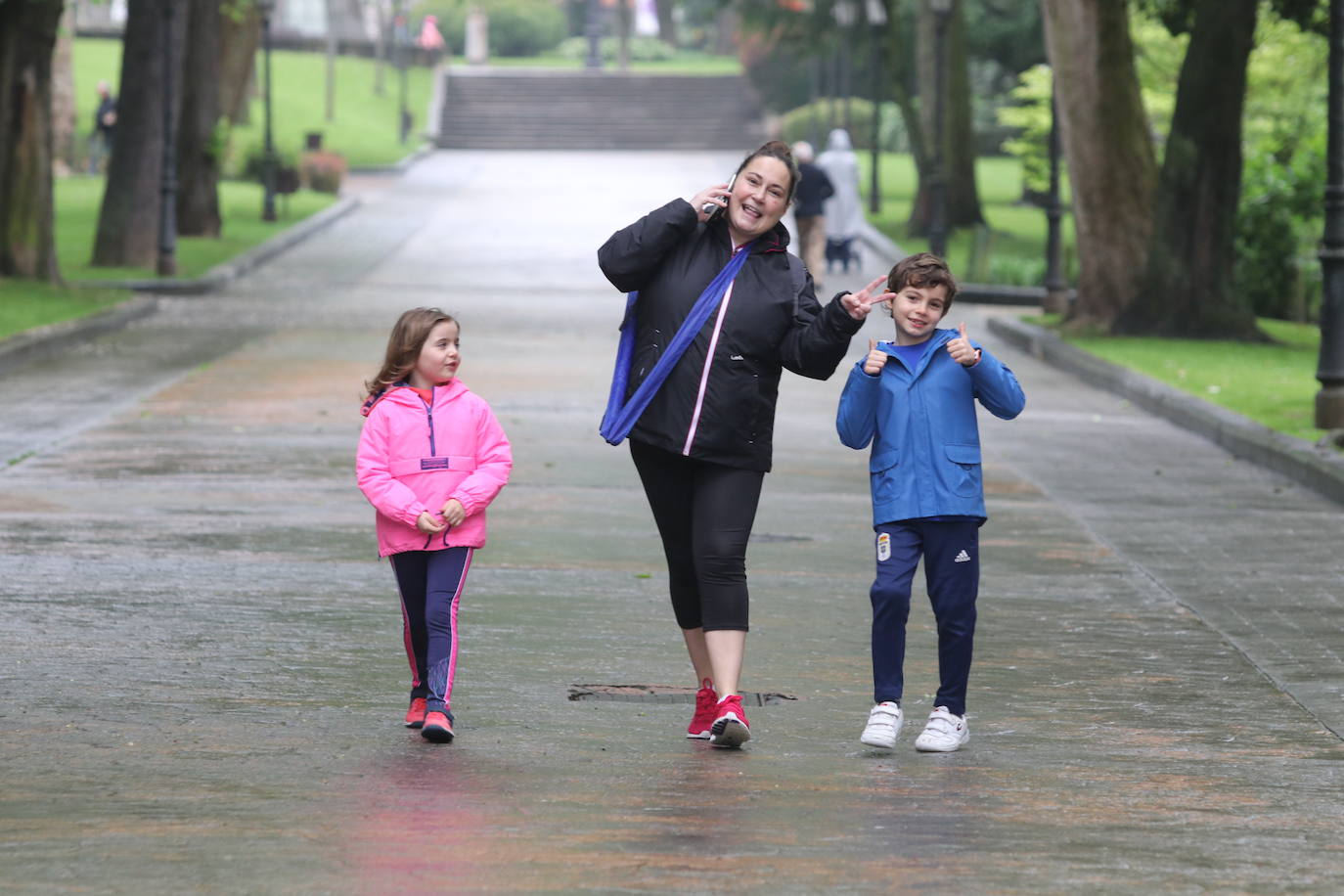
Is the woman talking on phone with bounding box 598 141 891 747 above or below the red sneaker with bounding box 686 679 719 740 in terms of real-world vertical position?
above

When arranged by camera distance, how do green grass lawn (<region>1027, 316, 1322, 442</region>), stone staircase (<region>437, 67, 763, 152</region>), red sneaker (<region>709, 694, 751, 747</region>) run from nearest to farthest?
red sneaker (<region>709, 694, 751, 747</region>), green grass lawn (<region>1027, 316, 1322, 442</region>), stone staircase (<region>437, 67, 763, 152</region>)

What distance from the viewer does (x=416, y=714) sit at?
6.92 meters

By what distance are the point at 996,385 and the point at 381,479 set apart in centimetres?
183

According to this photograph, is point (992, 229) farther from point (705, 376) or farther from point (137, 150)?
point (705, 376)

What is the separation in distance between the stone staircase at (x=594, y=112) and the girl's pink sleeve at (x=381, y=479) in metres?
58.9

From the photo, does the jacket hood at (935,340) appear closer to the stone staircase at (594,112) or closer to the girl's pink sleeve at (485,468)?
the girl's pink sleeve at (485,468)

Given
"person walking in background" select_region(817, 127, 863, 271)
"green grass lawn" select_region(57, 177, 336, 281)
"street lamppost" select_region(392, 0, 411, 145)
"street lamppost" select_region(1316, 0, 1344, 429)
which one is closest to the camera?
"street lamppost" select_region(1316, 0, 1344, 429)

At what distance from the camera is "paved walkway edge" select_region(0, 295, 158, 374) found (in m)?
19.9

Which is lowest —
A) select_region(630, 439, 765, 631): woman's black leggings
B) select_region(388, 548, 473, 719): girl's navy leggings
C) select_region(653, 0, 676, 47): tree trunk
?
select_region(388, 548, 473, 719): girl's navy leggings

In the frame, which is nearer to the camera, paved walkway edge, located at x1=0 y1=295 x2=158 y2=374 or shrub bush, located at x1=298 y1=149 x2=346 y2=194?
paved walkway edge, located at x1=0 y1=295 x2=158 y2=374

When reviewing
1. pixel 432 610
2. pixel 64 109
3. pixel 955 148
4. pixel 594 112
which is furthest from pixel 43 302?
pixel 594 112

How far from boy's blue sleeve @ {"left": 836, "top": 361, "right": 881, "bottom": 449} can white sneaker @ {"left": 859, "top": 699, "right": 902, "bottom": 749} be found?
781mm

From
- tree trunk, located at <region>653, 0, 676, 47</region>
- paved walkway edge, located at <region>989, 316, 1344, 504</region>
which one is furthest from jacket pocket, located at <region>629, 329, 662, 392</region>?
tree trunk, located at <region>653, 0, 676, 47</region>

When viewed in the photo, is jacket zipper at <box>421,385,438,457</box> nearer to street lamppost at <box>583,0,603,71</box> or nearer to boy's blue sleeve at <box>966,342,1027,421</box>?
boy's blue sleeve at <box>966,342,1027,421</box>
